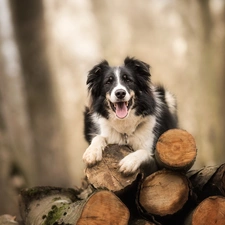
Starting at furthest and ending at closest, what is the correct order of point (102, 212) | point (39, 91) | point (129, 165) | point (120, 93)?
point (39, 91), point (120, 93), point (129, 165), point (102, 212)

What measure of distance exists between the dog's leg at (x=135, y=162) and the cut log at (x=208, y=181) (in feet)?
0.95

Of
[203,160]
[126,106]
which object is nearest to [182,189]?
[126,106]

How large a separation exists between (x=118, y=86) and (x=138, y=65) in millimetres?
326

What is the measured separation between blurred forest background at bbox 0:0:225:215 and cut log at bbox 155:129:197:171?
4.09 metres

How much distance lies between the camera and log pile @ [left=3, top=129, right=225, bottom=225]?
6.91ft

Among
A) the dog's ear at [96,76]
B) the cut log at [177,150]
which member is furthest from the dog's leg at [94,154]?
the dog's ear at [96,76]

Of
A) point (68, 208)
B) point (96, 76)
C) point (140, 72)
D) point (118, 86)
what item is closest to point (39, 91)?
point (96, 76)

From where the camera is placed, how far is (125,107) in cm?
283

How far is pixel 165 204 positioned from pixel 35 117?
4470mm

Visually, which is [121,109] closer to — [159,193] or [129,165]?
[129,165]

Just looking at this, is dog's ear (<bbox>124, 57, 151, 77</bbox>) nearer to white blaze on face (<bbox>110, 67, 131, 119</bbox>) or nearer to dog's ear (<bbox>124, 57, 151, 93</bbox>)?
dog's ear (<bbox>124, 57, 151, 93</bbox>)

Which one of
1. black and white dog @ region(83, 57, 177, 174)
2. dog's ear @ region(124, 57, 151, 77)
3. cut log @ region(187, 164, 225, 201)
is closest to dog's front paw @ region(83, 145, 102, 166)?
black and white dog @ region(83, 57, 177, 174)

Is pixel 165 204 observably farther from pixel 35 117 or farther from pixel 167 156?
pixel 35 117

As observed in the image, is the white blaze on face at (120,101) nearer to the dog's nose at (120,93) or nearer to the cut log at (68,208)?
the dog's nose at (120,93)
